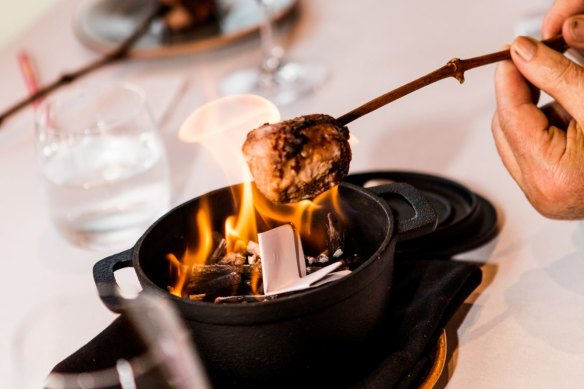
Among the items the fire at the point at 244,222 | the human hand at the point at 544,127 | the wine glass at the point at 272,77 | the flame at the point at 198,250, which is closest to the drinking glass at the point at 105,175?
the fire at the point at 244,222

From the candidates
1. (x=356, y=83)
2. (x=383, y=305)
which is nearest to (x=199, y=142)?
(x=356, y=83)

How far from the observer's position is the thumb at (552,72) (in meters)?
0.87

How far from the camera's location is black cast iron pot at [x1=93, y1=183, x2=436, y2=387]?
697mm

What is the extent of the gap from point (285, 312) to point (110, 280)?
0.21 meters

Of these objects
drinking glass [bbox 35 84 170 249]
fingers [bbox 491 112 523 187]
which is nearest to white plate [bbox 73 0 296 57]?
drinking glass [bbox 35 84 170 249]

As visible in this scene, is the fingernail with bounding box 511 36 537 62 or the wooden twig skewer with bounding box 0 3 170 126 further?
the wooden twig skewer with bounding box 0 3 170 126

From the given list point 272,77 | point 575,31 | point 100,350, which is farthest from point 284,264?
point 272,77

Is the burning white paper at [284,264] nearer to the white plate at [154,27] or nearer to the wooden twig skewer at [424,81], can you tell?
the wooden twig skewer at [424,81]

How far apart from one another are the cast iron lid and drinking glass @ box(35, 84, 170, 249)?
32cm

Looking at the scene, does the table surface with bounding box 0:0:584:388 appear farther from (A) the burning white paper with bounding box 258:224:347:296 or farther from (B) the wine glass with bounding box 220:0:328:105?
(A) the burning white paper with bounding box 258:224:347:296

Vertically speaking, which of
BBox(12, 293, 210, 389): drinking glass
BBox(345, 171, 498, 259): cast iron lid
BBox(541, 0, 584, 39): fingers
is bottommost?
BBox(345, 171, 498, 259): cast iron lid

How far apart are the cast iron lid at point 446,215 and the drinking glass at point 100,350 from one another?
367 mm

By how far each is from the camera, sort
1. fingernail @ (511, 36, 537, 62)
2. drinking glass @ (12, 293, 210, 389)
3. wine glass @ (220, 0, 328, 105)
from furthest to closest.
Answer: wine glass @ (220, 0, 328, 105)
fingernail @ (511, 36, 537, 62)
drinking glass @ (12, 293, 210, 389)

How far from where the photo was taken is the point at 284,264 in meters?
0.83
